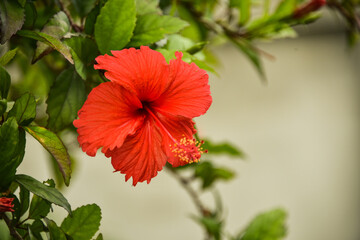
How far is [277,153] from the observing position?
2.05 m

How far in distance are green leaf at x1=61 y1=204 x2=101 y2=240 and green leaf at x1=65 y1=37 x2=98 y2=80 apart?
130 millimetres

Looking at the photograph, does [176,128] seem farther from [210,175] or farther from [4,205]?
[210,175]

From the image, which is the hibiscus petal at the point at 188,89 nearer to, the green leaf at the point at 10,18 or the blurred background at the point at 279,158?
the green leaf at the point at 10,18

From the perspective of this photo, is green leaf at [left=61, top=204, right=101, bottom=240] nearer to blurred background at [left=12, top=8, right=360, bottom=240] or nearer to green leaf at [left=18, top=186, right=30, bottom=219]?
green leaf at [left=18, top=186, right=30, bottom=219]

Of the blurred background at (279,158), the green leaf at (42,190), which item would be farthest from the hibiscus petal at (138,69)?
the blurred background at (279,158)

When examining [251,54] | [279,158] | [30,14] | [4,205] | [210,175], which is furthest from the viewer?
[279,158]

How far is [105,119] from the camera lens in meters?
0.39

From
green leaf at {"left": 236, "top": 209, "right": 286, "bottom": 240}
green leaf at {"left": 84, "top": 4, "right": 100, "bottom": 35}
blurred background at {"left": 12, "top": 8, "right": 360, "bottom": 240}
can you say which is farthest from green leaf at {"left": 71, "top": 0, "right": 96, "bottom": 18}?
blurred background at {"left": 12, "top": 8, "right": 360, "bottom": 240}

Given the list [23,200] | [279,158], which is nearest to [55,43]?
[23,200]

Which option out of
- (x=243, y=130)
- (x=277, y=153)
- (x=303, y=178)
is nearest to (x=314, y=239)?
(x=303, y=178)

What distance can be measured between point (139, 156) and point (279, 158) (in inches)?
68.0

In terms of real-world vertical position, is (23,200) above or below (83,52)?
below

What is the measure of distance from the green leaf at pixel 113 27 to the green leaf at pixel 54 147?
10 centimetres

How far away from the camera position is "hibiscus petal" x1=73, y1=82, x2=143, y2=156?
0.38 metres
